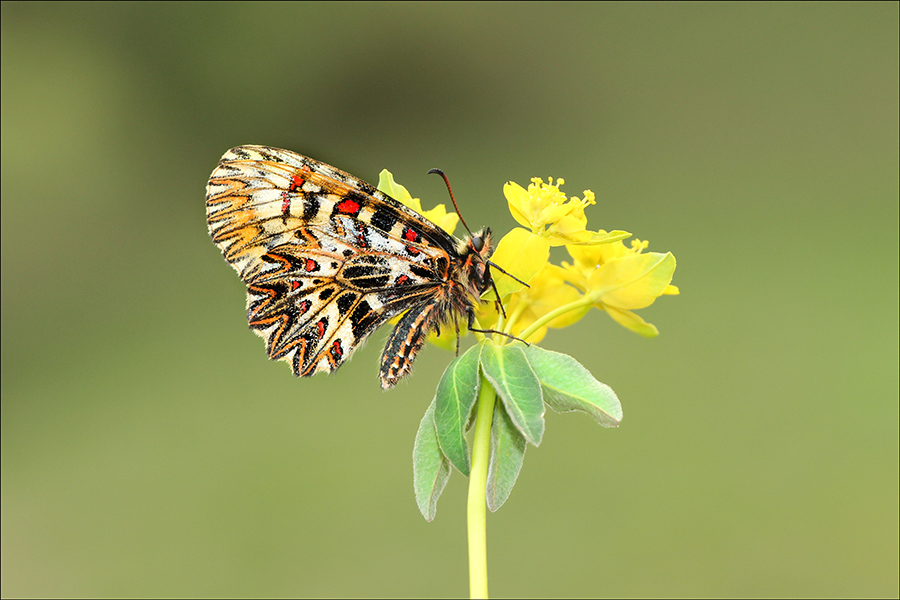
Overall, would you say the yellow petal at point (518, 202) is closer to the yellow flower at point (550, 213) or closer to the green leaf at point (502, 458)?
the yellow flower at point (550, 213)

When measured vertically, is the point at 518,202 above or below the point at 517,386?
above

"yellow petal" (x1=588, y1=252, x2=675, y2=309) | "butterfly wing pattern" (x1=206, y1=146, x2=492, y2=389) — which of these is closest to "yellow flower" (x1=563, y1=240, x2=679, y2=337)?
"yellow petal" (x1=588, y1=252, x2=675, y2=309)

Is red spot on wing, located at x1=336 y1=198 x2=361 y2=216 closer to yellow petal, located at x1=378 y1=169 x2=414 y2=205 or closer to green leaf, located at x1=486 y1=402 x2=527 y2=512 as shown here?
yellow petal, located at x1=378 y1=169 x2=414 y2=205

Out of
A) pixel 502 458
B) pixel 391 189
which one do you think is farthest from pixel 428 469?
pixel 391 189

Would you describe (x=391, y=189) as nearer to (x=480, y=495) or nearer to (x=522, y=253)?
(x=522, y=253)

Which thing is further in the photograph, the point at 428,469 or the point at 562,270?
the point at 562,270

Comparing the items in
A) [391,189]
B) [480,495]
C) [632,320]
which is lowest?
[480,495]

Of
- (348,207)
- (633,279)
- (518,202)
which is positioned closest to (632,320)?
(633,279)
